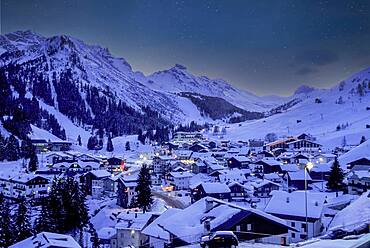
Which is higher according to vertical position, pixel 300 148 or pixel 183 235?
pixel 300 148

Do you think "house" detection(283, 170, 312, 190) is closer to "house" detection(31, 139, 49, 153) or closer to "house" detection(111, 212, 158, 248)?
"house" detection(111, 212, 158, 248)

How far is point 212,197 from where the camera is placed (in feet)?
110

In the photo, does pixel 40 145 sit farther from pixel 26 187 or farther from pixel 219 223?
pixel 219 223

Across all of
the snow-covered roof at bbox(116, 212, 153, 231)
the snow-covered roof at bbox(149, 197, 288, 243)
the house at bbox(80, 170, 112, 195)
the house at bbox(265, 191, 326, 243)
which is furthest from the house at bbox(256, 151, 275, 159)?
the snow-covered roof at bbox(149, 197, 288, 243)

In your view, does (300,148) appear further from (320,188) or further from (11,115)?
(11,115)

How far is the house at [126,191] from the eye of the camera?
63688 millimetres

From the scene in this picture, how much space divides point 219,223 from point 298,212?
41.1ft

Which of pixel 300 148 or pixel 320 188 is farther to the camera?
pixel 300 148

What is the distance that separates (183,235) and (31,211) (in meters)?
44.6

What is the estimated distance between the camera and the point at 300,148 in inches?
4791

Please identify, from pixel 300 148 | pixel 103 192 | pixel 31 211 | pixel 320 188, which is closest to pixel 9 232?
pixel 31 211

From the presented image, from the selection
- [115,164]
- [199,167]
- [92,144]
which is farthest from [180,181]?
[92,144]

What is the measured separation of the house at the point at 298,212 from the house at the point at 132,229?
12180mm

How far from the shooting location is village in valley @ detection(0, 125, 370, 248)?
21.7 meters
